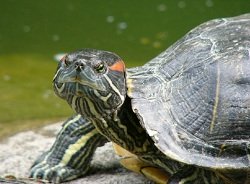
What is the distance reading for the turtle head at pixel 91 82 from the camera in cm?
249

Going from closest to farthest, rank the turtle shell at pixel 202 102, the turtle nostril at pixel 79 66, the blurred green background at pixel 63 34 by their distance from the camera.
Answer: the turtle nostril at pixel 79 66
the turtle shell at pixel 202 102
the blurred green background at pixel 63 34

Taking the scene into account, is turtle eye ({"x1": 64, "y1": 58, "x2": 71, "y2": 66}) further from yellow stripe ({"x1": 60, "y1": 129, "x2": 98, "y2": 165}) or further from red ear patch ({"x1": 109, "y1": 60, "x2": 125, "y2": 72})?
yellow stripe ({"x1": 60, "y1": 129, "x2": 98, "y2": 165})

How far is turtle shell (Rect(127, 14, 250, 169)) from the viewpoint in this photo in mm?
2584

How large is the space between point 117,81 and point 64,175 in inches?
31.6

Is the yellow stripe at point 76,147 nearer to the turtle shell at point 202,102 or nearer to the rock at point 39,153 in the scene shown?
the rock at point 39,153

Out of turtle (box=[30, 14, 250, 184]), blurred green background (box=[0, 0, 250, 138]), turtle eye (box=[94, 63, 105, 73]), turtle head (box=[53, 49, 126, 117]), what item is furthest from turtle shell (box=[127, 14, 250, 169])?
blurred green background (box=[0, 0, 250, 138])

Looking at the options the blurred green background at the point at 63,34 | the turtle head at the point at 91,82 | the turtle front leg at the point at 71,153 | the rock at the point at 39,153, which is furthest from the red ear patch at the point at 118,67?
the blurred green background at the point at 63,34

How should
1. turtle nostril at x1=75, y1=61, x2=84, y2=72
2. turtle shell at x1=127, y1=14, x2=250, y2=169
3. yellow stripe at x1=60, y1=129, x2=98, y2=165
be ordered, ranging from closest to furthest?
turtle nostril at x1=75, y1=61, x2=84, y2=72, turtle shell at x1=127, y1=14, x2=250, y2=169, yellow stripe at x1=60, y1=129, x2=98, y2=165

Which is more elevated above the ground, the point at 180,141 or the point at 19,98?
the point at 19,98

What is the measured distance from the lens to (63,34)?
838cm

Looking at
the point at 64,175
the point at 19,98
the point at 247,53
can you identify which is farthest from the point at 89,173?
the point at 19,98

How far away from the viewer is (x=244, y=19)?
3107 mm

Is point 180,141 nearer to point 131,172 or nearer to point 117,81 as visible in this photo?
point 117,81

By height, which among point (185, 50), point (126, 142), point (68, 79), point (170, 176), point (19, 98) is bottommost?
point (170, 176)
